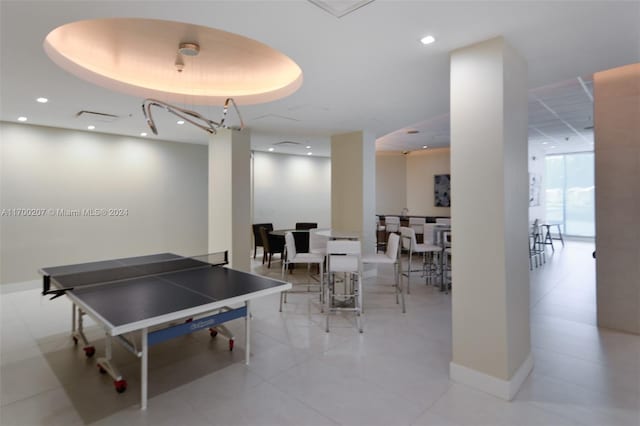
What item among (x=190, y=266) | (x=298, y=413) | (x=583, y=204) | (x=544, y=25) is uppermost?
(x=544, y=25)

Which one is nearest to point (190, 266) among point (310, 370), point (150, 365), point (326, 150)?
point (150, 365)

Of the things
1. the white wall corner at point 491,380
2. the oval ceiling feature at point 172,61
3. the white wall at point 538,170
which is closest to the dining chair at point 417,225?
the oval ceiling feature at point 172,61

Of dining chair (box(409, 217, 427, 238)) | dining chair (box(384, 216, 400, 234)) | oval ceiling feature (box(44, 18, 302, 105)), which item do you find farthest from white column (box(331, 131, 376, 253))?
oval ceiling feature (box(44, 18, 302, 105))

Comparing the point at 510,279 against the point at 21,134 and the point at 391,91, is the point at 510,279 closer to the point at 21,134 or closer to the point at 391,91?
the point at 391,91

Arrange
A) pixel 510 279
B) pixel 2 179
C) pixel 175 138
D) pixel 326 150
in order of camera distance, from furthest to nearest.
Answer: pixel 326 150
pixel 175 138
pixel 2 179
pixel 510 279

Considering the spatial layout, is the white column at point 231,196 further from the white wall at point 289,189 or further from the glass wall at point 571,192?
the glass wall at point 571,192

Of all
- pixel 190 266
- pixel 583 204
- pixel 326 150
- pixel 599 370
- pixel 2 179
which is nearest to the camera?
pixel 599 370

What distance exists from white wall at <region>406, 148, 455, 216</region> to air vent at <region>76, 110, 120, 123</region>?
8.07 m

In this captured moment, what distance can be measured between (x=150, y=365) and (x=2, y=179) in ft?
15.0

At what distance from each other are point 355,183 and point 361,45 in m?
3.59

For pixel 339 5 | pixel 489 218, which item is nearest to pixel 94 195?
pixel 339 5

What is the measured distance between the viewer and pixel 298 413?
2225 millimetres

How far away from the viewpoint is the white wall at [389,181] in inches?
409

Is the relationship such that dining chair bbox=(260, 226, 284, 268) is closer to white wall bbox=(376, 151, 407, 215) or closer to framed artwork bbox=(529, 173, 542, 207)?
white wall bbox=(376, 151, 407, 215)
